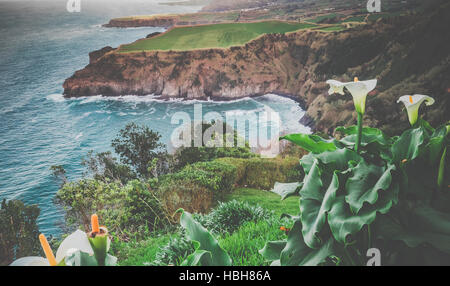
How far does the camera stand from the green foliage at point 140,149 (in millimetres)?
2750

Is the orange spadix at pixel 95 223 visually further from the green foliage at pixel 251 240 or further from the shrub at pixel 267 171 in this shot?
the shrub at pixel 267 171

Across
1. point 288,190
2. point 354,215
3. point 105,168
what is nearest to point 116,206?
point 105,168

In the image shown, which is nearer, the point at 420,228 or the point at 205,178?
the point at 420,228

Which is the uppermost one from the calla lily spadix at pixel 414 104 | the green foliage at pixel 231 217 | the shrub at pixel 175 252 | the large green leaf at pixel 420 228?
the calla lily spadix at pixel 414 104

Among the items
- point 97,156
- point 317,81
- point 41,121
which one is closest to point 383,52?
point 317,81

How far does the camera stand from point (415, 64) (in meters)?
2.89

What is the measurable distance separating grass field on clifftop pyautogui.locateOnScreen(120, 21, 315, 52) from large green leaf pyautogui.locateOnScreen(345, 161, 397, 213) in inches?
88.1

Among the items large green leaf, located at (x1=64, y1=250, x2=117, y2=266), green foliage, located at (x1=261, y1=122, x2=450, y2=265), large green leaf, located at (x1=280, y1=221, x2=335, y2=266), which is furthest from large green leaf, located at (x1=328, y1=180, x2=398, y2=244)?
large green leaf, located at (x1=64, y1=250, x2=117, y2=266)

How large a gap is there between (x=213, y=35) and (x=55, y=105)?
1488 mm

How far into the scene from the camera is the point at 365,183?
110 cm

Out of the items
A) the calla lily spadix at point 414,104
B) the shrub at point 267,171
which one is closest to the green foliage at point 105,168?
the shrub at point 267,171

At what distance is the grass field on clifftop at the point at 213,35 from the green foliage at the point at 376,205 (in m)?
2.12

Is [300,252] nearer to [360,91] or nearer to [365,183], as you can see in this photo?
[365,183]

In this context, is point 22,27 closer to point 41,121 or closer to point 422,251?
point 41,121
